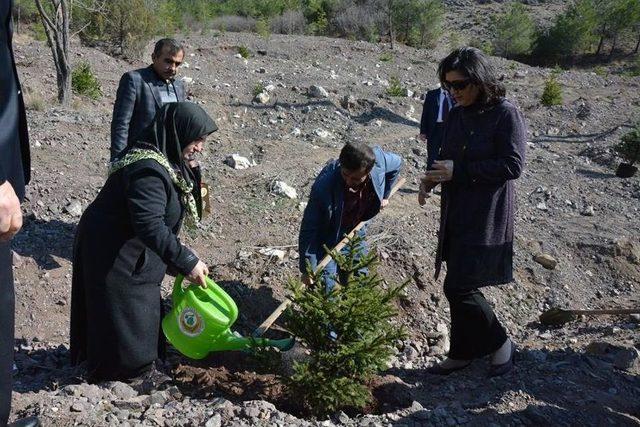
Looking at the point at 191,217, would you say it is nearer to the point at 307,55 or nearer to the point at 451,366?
the point at 451,366

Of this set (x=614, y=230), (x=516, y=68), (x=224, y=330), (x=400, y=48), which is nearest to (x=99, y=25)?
(x=400, y=48)

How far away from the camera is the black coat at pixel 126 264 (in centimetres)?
269

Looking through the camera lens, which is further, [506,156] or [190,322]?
[190,322]

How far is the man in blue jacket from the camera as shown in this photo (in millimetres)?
3158

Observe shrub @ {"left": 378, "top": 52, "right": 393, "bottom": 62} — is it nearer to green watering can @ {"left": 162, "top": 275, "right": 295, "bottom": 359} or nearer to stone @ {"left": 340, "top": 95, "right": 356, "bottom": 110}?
stone @ {"left": 340, "top": 95, "right": 356, "bottom": 110}

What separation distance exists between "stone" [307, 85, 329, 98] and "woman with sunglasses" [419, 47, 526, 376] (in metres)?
7.58

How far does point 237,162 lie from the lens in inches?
284

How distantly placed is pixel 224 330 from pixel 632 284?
11.6ft

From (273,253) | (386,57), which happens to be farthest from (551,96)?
(273,253)

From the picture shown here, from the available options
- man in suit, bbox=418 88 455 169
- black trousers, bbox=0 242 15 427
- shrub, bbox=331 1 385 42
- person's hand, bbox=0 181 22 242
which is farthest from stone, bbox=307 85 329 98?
shrub, bbox=331 1 385 42

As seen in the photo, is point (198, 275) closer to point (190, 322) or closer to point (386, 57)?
point (190, 322)

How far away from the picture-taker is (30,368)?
3.39 meters

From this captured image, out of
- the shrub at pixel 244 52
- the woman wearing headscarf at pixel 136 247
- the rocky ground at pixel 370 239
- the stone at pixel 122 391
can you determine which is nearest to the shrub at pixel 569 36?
the rocky ground at pixel 370 239

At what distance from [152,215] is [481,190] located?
145 centimetres
